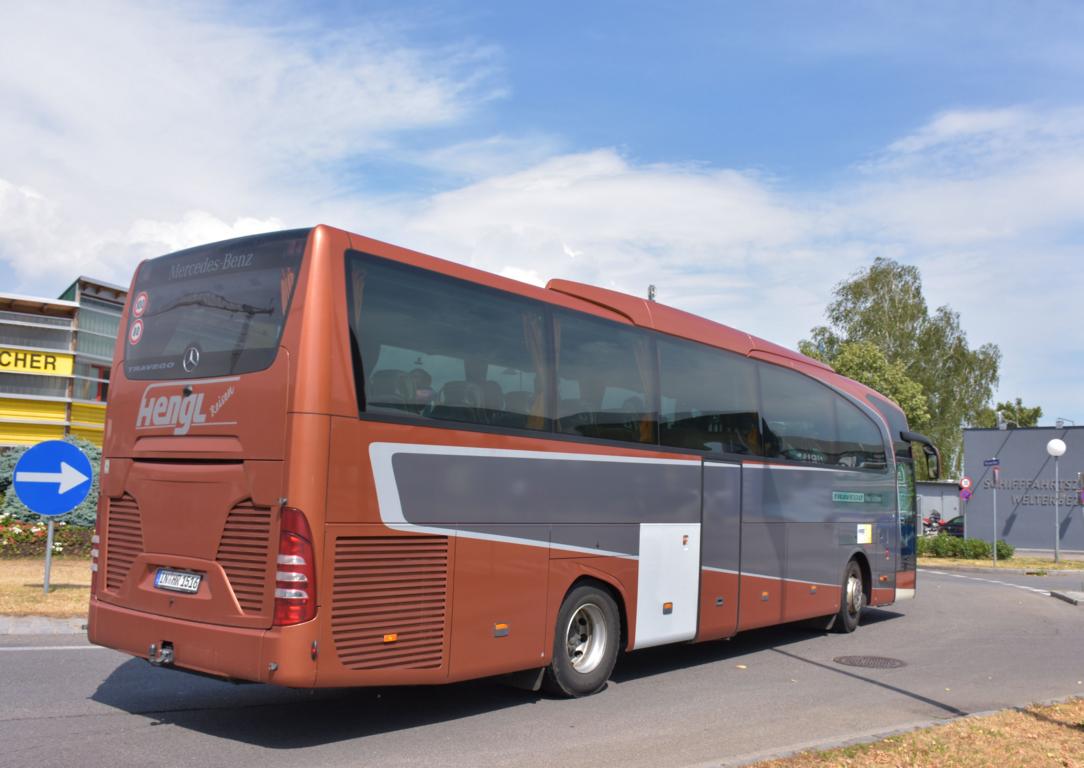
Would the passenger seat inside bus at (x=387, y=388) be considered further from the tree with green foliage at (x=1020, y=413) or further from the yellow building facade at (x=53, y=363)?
the tree with green foliage at (x=1020, y=413)

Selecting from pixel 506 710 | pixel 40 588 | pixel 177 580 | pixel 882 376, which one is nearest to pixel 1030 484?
pixel 882 376

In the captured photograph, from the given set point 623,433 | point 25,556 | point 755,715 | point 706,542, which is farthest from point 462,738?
point 25,556

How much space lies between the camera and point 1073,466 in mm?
45625

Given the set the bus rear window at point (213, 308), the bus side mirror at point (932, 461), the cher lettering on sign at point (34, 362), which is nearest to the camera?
the bus rear window at point (213, 308)

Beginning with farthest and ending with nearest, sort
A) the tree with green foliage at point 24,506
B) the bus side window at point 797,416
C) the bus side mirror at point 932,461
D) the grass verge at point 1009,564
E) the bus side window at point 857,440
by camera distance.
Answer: the grass verge at point 1009,564
the tree with green foliage at point 24,506
the bus side mirror at point 932,461
the bus side window at point 857,440
the bus side window at point 797,416

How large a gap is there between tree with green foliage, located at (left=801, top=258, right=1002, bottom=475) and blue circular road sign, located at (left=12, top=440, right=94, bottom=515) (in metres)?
55.7

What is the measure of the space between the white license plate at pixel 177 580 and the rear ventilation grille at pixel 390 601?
3.52ft

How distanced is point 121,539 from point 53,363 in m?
12.5

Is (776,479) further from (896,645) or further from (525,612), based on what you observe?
(525,612)

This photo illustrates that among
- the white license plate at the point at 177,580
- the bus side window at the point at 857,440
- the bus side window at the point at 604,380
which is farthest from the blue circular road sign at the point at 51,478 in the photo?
the bus side window at the point at 857,440

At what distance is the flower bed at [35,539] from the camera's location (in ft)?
53.8

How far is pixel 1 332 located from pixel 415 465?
1437 cm

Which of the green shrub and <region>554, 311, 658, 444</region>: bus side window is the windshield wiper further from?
the green shrub

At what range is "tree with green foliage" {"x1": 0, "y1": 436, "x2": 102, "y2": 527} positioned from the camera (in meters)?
17.6
